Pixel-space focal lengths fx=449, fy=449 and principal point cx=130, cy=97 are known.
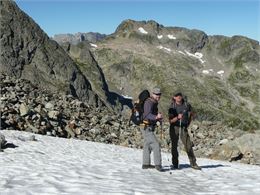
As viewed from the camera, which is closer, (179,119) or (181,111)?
(179,119)

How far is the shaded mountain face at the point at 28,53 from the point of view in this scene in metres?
87.4

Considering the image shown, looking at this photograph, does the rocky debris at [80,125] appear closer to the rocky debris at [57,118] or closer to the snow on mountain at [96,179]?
the rocky debris at [57,118]

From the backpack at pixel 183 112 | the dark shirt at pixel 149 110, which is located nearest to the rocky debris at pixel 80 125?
the backpack at pixel 183 112

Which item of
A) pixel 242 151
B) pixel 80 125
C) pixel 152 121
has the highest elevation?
pixel 80 125

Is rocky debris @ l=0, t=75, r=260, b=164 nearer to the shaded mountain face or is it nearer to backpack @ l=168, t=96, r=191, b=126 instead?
backpack @ l=168, t=96, r=191, b=126

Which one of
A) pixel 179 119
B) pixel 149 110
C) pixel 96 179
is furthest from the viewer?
pixel 179 119

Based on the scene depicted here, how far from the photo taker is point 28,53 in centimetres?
9538

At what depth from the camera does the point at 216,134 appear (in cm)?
4866

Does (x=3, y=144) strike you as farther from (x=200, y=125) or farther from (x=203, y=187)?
(x=200, y=125)

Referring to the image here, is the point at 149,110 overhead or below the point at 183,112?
below

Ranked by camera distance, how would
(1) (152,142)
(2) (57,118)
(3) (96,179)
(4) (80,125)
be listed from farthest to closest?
(4) (80,125) < (2) (57,118) < (1) (152,142) < (3) (96,179)

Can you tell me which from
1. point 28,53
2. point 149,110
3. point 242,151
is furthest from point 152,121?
point 28,53

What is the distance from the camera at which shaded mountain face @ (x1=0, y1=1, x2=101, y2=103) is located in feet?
287

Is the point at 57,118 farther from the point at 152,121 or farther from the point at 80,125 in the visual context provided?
the point at 152,121
